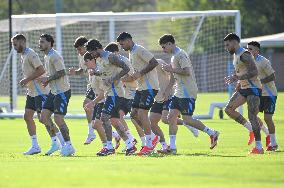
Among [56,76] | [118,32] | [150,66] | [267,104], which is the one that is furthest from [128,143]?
[118,32]

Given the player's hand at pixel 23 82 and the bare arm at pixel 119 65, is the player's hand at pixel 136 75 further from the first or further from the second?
the player's hand at pixel 23 82

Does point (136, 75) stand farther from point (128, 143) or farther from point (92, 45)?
point (128, 143)

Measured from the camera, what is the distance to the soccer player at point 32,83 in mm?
22156

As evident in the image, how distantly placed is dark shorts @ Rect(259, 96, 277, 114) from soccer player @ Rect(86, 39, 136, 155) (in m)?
3.11

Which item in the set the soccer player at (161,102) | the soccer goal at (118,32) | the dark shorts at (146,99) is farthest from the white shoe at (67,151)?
the soccer goal at (118,32)

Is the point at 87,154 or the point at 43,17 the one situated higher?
the point at 43,17

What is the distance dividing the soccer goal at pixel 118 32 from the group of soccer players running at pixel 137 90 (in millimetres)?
15233

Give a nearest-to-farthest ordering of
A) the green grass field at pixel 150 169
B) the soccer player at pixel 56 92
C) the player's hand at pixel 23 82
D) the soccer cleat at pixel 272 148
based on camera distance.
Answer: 1. the green grass field at pixel 150 169
2. the soccer player at pixel 56 92
3. the player's hand at pixel 23 82
4. the soccer cleat at pixel 272 148

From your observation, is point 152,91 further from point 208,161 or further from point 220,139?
point 220,139

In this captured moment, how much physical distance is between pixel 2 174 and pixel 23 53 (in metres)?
6.31

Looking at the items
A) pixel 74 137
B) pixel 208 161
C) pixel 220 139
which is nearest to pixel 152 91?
pixel 208 161

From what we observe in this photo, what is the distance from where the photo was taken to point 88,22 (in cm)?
4188

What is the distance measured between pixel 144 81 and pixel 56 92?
1762mm

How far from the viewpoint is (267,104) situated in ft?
75.0
